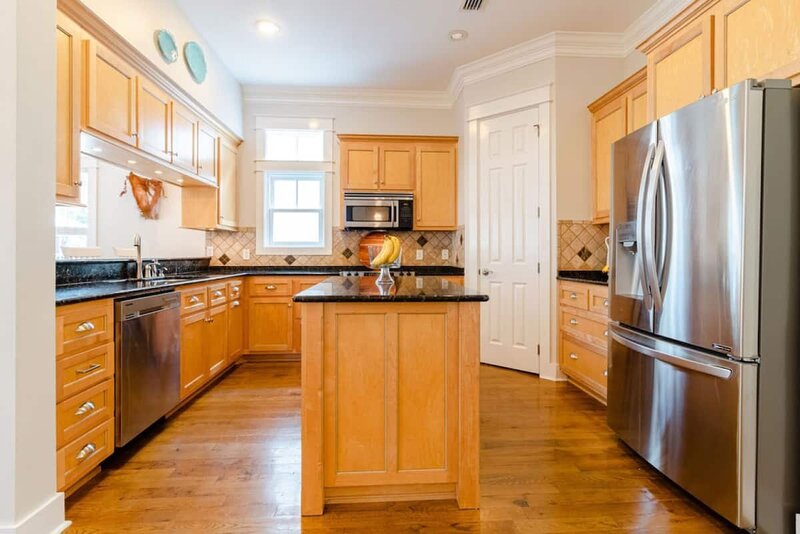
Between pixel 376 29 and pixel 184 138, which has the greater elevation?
pixel 376 29

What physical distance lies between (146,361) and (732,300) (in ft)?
9.48

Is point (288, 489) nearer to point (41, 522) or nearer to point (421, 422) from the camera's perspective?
point (421, 422)

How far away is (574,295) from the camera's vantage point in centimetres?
321

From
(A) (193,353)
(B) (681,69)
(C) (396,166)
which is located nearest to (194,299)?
(A) (193,353)

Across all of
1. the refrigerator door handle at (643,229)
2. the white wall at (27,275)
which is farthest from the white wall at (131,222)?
the refrigerator door handle at (643,229)

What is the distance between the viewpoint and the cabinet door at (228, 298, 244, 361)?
374cm

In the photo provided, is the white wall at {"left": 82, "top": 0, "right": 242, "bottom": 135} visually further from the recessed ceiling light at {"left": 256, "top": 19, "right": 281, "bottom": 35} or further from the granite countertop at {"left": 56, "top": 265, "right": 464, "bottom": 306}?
the granite countertop at {"left": 56, "top": 265, "right": 464, "bottom": 306}

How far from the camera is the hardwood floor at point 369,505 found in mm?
1622

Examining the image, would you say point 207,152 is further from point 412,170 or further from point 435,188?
point 435,188

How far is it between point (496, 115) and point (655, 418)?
3.03 metres

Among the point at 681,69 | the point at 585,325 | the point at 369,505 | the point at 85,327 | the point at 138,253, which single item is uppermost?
the point at 681,69

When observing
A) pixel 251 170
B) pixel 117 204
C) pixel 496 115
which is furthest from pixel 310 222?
pixel 496 115

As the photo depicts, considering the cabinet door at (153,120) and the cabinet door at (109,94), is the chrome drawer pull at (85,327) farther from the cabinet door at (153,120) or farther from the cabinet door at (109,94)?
the cabinet door at (153,120)

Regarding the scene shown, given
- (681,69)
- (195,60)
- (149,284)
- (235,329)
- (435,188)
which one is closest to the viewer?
(681,69)
